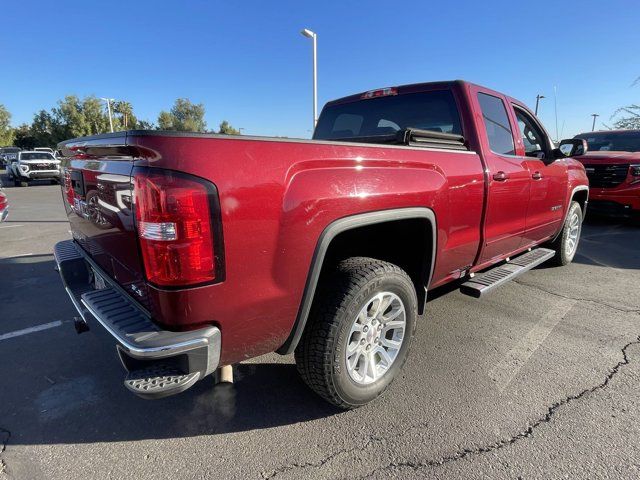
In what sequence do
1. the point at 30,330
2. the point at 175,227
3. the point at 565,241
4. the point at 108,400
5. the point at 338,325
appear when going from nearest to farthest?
the point at 175,227 < the point at 338,325 < the point at 108,400 < the point at 30,330 < the point at 565,241

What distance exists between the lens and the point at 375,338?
2.44 meters

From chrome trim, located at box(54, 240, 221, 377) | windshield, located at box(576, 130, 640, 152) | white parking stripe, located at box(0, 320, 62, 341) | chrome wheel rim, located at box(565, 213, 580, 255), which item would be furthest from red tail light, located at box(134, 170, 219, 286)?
windshield, located at box(576, 130, 640, 152)

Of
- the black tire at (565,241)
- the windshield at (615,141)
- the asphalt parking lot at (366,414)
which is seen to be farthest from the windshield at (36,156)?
the windshield at (615,141)

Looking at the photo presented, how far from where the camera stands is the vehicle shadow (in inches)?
87.7

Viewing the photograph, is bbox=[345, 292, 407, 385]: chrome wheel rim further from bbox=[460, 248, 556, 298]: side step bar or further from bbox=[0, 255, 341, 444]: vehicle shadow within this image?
bbox=[460, 248, 556, 298]: side step bar

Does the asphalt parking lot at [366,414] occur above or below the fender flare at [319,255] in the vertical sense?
below

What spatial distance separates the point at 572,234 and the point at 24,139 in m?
75.1

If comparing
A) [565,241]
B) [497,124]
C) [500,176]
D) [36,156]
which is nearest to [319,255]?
[500,176]

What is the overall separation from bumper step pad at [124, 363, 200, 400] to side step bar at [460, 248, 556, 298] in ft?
7.50

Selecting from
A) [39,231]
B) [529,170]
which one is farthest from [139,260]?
[39,231]

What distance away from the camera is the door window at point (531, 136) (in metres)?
4.07

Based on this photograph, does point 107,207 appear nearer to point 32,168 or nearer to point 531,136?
point 531,136

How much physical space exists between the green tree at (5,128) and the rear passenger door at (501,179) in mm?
64689

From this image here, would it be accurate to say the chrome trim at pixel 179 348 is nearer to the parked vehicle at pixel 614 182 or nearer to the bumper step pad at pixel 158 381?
the bumper step pad at pixel 158 381
